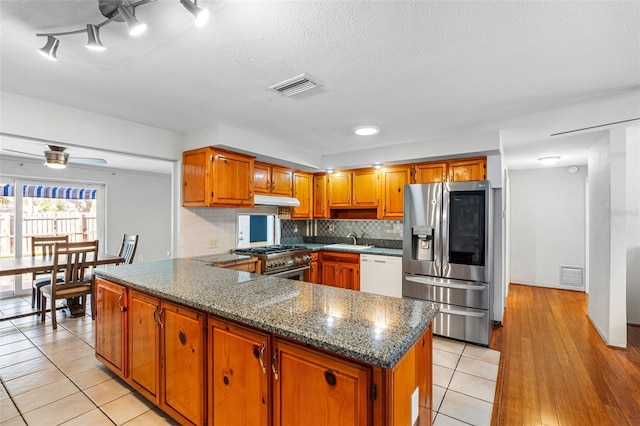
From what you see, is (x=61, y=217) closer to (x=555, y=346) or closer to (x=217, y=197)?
(x=217, y=197)

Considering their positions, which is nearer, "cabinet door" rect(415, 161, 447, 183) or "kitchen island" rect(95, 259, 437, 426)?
"kitchen island" rect(95, 259, 437, 426)

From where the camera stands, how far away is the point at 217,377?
157cm

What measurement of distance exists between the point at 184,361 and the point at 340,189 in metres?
3.52

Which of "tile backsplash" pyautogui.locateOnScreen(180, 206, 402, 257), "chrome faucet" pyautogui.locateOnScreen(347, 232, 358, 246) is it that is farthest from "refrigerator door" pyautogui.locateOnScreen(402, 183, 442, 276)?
"chrome faucet" pyautogui.locateOnScreen(347, 232, 358, 246)

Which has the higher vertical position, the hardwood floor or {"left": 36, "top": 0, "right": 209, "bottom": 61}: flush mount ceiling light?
{"left": 36, "top": 0, "right": 209, "bottom": 61}: flush mount ceiling light

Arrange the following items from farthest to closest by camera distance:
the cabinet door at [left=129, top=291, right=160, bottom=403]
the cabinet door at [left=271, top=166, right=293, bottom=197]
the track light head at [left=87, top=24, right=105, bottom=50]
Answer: the cabinet door at [left=271, top=166, right=293, bottom=197], the cabinet door at [left=129, top=291, right=160, bottom=403], the track light head at [left=87, top=24, right=105, bottom=50]

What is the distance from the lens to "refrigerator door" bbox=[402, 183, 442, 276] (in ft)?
11.3

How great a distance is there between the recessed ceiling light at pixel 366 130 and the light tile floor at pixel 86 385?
2445mm

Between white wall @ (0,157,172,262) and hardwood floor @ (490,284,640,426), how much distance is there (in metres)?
6.17

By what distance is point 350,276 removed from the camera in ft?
14.1

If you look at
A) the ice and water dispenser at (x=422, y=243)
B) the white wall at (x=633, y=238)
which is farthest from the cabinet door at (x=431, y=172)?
the white wall at (x=633, y=238)

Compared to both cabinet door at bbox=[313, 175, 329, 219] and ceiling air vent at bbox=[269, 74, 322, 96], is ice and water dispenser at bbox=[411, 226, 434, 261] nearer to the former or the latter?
cabinet door at bbox=[313, 175, 329, 219]

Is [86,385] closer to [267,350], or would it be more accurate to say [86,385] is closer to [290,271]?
[267,350]

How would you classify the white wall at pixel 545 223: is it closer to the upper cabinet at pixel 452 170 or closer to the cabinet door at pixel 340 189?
the upper cabinet at pixel 452 170
